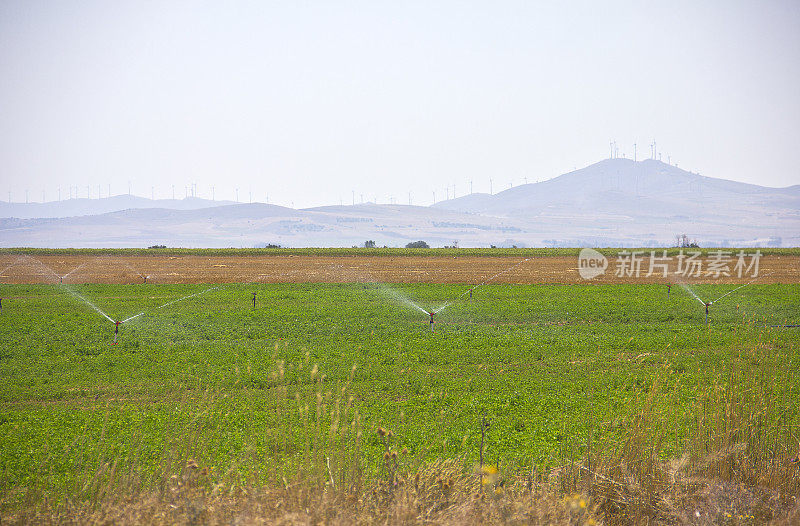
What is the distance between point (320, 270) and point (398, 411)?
1862 inches

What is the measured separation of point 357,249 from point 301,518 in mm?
79250

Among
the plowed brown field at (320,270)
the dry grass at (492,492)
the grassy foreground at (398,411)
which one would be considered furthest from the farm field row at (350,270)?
the dry grass at (492,492)

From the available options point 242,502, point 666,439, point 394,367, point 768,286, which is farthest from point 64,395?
point 768,286

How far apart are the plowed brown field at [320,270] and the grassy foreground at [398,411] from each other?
17026 mm

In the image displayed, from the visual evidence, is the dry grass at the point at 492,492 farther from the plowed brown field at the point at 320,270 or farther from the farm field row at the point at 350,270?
the plowed brown field at the point at 320,270

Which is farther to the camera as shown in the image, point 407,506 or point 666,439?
point 666,439

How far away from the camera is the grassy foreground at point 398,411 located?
18.8 feet

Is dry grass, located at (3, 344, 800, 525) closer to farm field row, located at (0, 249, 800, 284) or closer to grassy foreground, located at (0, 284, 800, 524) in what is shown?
grassy foreground, located at (0, 284, 800, 524)

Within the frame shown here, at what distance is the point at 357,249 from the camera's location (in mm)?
83812

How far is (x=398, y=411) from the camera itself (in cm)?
1156

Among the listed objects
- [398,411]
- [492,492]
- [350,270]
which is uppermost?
[350,270]

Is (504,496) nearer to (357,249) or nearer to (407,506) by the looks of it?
(407,506)

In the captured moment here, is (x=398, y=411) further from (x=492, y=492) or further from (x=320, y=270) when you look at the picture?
(x=320, y=270)

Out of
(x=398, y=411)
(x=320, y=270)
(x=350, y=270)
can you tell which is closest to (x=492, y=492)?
(x=398, y=411)
